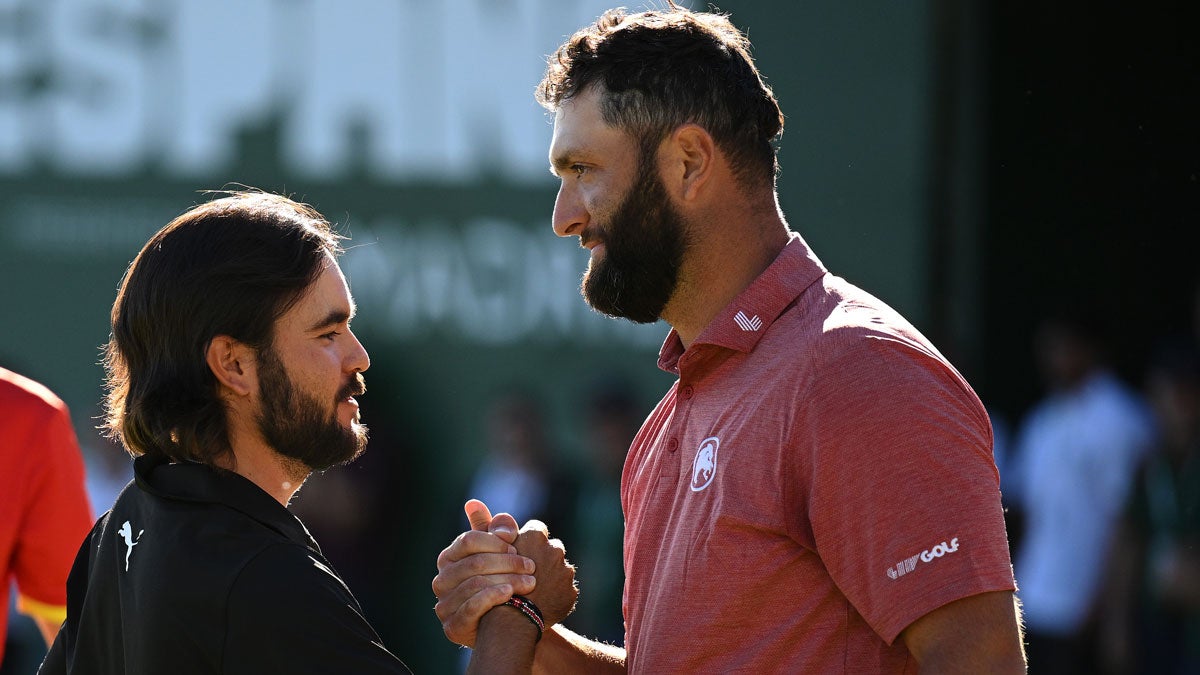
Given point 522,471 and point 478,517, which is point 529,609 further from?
point 522,471

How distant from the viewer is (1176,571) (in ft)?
16.6

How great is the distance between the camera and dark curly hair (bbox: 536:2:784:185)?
237 cm

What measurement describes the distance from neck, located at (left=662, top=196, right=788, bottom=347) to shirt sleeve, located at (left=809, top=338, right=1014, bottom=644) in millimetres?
399

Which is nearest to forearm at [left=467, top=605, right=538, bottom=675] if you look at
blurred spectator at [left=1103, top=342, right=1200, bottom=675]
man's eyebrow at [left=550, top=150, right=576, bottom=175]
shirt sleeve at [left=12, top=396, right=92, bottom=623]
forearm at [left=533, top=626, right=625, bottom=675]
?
forearm at [left=533, top=626, right=625, bottom=675]

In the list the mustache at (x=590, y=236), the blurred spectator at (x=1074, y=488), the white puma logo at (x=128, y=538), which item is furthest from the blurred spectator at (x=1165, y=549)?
the white puma logo at (x=128, y=538)

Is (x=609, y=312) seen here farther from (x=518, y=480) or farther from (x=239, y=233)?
(x=518, y=480)

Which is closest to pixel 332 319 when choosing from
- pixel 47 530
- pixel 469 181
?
pixel 47 530

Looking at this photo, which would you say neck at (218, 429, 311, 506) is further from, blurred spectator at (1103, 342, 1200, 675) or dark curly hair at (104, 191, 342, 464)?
blurred spectator at (1103, 342, 1200, 675)

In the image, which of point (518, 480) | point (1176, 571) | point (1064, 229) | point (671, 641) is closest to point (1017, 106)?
point (1064, 229)

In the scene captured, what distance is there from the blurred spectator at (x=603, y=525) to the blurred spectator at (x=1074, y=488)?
172cm

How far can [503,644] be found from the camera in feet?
7.66

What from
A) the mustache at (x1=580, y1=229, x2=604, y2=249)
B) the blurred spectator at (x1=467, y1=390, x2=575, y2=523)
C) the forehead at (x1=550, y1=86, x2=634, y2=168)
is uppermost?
the forehead at (x1=550, y1=86, x2=634, y2=168)

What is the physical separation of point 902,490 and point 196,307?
1.15 metres

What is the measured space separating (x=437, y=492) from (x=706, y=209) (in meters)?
5.41
